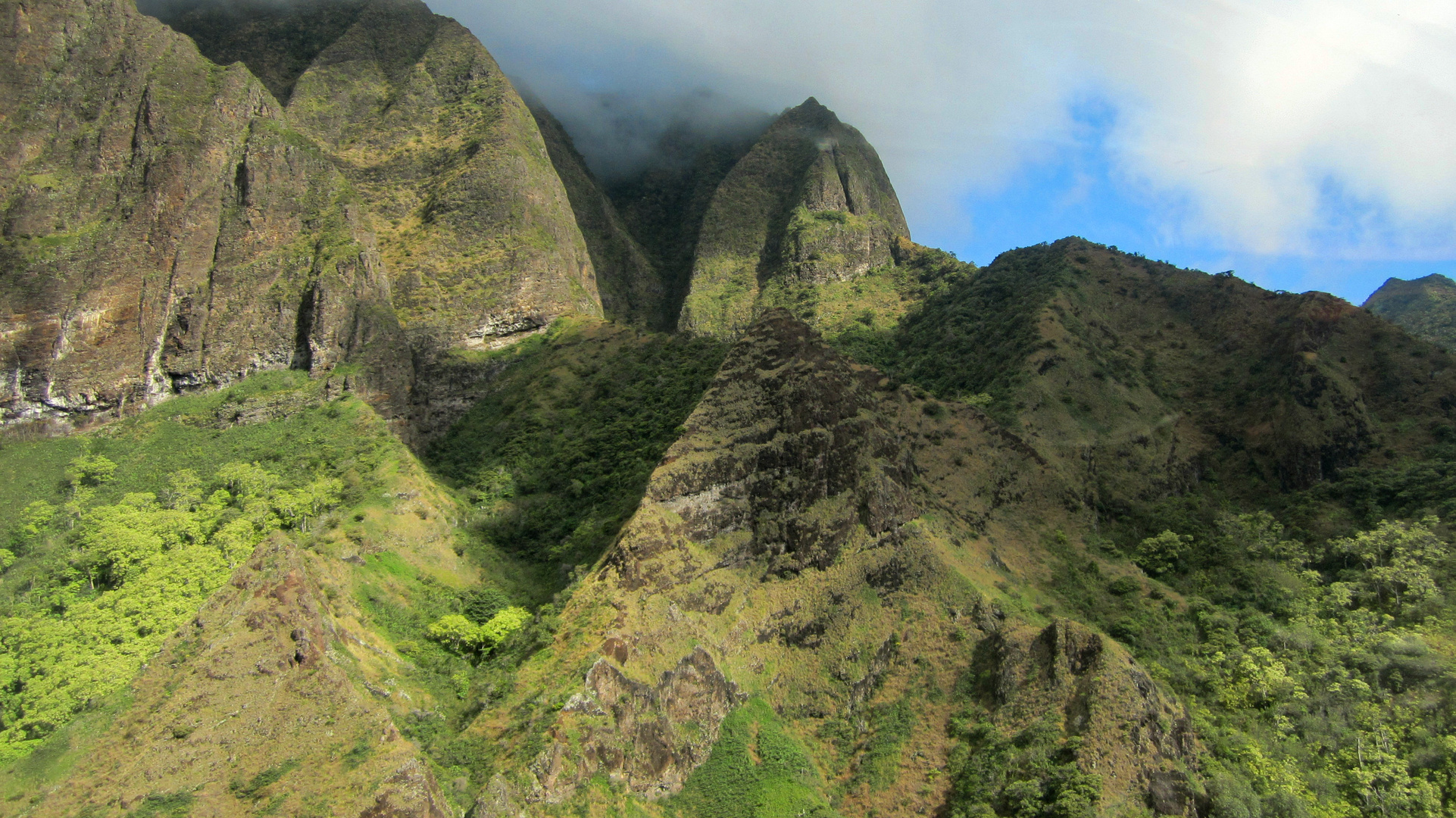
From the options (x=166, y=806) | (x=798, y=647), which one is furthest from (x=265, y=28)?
(x=166, y=806)

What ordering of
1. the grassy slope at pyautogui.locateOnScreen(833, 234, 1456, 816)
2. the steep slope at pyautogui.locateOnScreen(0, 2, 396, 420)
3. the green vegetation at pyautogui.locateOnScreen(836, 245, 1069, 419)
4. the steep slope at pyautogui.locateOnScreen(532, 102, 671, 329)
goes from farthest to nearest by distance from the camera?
the steep slope at pyautogui.locateOnScreen(532, 102, 671, 329) → the green vegetation at pyautogui.locateOnScreen(836, 245, 1069, 419) → the steep slope at pyautogui.locateOnScreen(0, 2, 396, 420) → the grassy slope at pyautogui.locateOnScreen(833, 234, 1456, 816)

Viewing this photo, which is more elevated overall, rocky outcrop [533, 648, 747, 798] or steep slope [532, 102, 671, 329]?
steep slope [532, 102, 671, 329]

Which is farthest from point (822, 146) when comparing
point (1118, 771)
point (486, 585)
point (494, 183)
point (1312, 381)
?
point (1118, 771)

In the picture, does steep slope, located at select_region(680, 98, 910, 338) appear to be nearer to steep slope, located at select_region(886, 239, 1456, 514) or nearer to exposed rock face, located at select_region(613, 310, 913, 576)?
steep slope, located at select_region(886, 239, 1456, 514)

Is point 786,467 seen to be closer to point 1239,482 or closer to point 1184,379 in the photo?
point 1239,482

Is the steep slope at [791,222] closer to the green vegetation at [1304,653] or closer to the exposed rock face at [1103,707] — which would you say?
the green vegetation at [1304,653]

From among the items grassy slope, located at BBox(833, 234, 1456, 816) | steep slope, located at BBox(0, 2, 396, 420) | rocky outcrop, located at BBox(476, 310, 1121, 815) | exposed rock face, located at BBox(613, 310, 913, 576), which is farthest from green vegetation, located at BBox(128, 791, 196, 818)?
steep slope, located at BBox(0, 2, 396, 420)

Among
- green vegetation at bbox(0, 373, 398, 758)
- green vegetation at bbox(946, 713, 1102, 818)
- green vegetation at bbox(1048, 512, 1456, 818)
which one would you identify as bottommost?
green vegetation at bbox(0, 373, 398, 758)

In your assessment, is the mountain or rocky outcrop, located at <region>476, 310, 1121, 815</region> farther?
rocky outcrop, located at <region>476, 310, 1121, 815</region>
